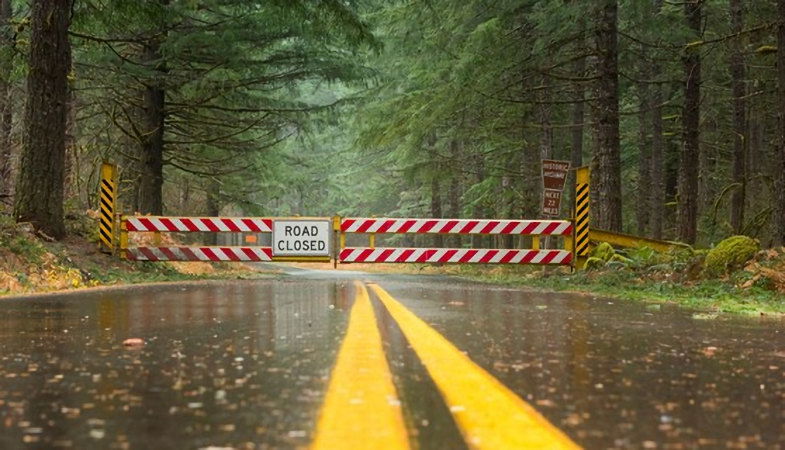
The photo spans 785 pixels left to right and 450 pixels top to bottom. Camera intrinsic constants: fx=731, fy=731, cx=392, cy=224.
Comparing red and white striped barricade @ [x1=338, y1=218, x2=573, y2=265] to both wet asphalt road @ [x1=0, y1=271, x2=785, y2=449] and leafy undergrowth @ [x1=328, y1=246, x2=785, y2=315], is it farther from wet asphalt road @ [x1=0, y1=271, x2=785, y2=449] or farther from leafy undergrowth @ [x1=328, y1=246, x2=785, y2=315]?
wet asphalt road @ [x1=0, y1=271, x2=785, y2=449]

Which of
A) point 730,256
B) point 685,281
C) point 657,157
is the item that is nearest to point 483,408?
point 730,256

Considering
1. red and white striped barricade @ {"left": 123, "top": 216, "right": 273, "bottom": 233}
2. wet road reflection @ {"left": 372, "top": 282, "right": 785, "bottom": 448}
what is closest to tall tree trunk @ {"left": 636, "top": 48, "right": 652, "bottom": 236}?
red and white striped barricade @ {"left": 123, "top": 216, "right": 273, "bottom": 233}

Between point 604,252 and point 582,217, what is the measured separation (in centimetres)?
83

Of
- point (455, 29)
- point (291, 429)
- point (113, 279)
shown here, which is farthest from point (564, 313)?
point (455, 29)

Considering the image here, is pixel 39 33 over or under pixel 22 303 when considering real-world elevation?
over

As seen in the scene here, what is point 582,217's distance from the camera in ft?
47.5

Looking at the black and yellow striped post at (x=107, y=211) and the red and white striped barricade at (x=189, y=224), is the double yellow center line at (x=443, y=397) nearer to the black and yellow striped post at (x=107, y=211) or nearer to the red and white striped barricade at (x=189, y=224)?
the red and white striped barricade at (x=189, y=224)

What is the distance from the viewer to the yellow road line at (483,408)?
7.50 feet

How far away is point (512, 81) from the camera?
1748 centimetres

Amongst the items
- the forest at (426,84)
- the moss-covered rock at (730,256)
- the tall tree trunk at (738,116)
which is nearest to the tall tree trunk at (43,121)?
the forest at (426,84)

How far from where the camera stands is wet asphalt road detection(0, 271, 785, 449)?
8.05 ft

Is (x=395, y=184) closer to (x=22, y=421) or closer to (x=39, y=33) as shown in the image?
(x=39, y=33)

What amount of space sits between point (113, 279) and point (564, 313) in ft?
25.6

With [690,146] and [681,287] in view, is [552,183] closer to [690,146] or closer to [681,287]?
[690,146]
